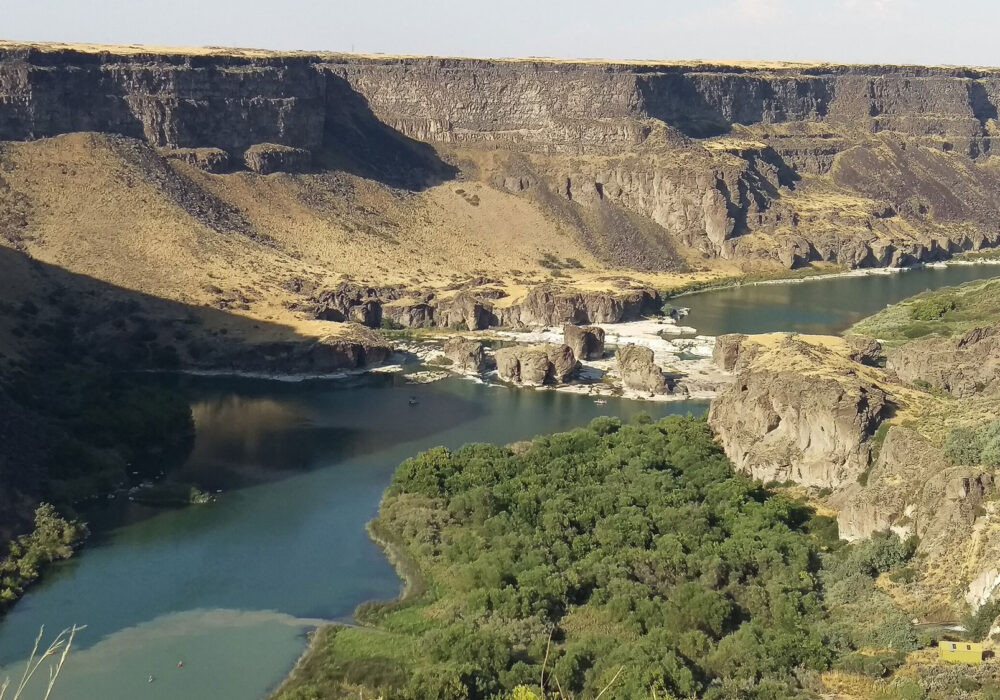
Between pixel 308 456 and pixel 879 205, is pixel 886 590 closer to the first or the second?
pixel 308 456

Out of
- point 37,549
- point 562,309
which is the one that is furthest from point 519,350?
point 37,549

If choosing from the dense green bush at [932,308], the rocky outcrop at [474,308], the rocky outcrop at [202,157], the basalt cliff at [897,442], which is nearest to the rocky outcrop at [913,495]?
the basalt cliff at [897,442]

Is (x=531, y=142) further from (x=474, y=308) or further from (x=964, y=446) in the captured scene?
(x=964, y=446)

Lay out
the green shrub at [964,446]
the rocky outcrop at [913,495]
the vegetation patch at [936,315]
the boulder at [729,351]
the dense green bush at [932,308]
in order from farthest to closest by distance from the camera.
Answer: the dense green bush at [932,308]
the vegetation patch at [936,315]
the boulder at [729,351]
the green shrub at [964,446]
the rocky outcrop at [913,495]

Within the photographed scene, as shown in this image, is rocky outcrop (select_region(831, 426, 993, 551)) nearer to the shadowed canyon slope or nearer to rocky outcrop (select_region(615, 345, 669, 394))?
rocky outcrop (select_region(615, 345, 669, 394))

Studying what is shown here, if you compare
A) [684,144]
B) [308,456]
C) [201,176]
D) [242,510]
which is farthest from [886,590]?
[684,144]

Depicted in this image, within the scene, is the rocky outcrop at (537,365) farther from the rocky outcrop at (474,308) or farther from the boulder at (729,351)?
the rocky outcrop at (474,308)
